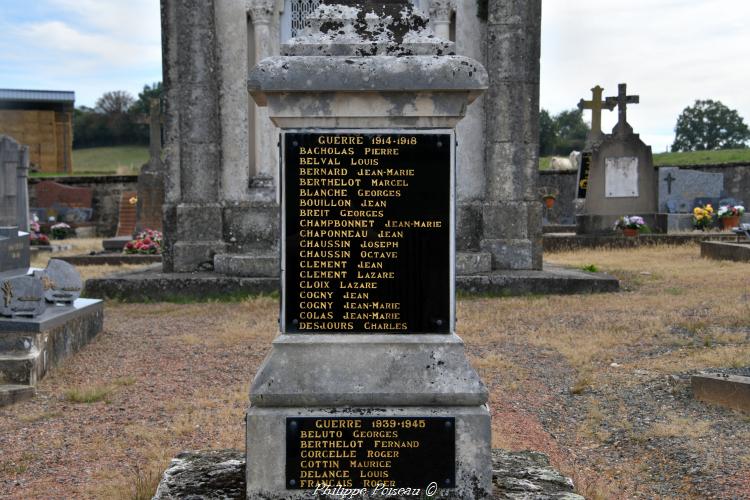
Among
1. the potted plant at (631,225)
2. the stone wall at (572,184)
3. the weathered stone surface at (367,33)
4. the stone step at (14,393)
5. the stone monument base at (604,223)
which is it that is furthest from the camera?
the stone wall at (572,184)

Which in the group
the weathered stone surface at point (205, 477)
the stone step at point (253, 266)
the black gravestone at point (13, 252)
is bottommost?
the weathered stone surface at point (205, 477)

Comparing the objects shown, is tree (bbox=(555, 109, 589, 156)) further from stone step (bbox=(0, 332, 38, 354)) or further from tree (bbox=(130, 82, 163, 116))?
stone step (bbox=(0, 332, 38, 354))

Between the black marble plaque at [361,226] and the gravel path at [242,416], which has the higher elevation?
the black marble plaque at [361,226]

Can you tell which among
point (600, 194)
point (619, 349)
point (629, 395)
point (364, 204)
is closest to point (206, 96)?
point (619, 349)

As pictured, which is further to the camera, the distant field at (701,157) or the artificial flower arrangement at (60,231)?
the distant field at (701,157)

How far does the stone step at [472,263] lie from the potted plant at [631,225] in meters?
7.71

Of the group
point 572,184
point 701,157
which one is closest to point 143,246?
point 572,184

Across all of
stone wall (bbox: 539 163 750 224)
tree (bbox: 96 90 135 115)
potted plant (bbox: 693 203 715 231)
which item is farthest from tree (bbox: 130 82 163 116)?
potted plant (bbox: 693 203 715 231)

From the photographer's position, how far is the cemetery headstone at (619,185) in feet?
62.5

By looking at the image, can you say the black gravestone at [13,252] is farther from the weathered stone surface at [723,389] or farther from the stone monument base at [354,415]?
the weathered stone surface at [723,389]

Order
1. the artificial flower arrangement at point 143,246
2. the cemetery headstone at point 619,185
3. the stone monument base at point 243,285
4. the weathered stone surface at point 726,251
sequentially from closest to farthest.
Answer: the stone monument base at point 243,285
the weathered stone surface at point 726,251
the artificial flower arrangement at point 143,246
the cemetery headstone at point 619,185

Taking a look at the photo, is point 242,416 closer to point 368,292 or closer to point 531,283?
point 368,292

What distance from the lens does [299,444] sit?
11.5 ft

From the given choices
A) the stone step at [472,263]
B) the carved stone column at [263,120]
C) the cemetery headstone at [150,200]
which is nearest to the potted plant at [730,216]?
the stone step at [472,263]
